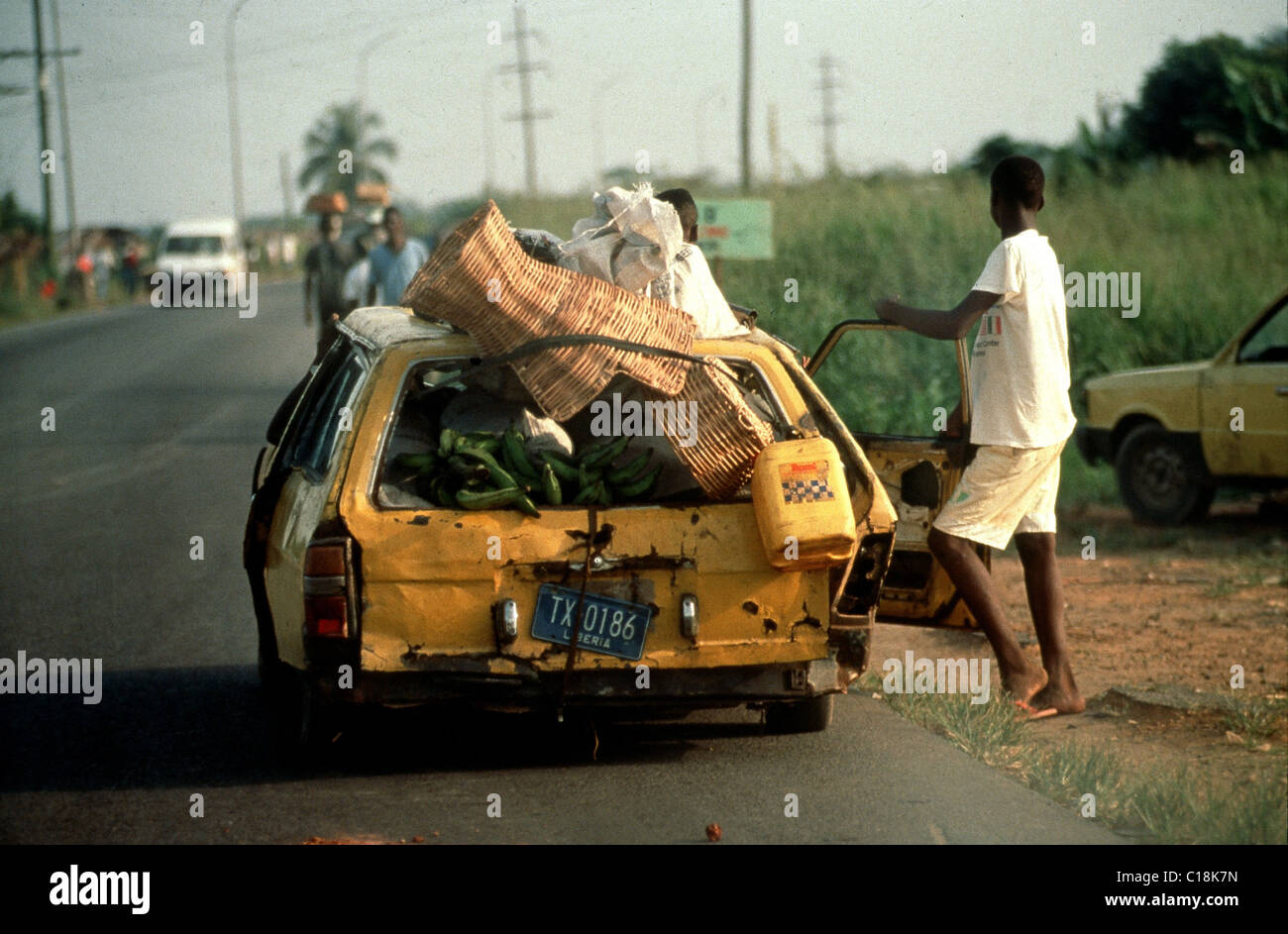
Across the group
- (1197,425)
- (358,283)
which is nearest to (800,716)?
(1197,425)

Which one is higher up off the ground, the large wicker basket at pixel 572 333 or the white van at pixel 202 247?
the white van at pixel 202 247

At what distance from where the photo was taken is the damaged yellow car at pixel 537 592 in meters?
5.27

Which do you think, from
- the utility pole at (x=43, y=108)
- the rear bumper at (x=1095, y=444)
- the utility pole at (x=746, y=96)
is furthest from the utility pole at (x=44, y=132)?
the rear bumper at (x=1095, y=444)

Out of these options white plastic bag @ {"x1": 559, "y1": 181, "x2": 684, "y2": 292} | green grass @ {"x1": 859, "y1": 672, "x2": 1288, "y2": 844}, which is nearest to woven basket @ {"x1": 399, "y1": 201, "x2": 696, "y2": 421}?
white plastic bag @ {"x1": 559, "y1": 181, "x2": 684, "y2": 292}

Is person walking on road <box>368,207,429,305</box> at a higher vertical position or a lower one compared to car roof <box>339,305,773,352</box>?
higher

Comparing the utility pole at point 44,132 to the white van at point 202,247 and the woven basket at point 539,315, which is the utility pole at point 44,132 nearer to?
the white van at point 202,247

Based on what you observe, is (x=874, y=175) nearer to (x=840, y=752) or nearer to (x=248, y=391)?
(x=248, y=391)

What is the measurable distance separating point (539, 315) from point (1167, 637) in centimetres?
434

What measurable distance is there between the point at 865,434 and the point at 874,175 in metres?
18.3

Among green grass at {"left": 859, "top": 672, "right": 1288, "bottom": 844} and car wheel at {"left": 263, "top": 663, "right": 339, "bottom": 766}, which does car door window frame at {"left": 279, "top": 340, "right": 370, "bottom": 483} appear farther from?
green grass at {"left": 859, "top": 672, "right": 1288, "bottom": 844}

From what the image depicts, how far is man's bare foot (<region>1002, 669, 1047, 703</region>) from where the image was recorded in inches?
263

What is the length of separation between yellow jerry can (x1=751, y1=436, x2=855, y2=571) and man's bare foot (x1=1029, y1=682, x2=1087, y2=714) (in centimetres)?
164

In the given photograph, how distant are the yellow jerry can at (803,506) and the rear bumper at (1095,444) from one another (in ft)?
25.8

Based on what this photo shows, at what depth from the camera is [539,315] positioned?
223 inches
